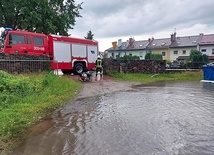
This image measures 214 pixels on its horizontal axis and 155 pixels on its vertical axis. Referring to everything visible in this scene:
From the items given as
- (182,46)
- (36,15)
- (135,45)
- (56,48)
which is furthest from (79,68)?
(135,45)

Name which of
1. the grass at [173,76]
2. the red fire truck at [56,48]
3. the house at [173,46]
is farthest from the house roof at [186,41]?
the red fire truck at [56,48]

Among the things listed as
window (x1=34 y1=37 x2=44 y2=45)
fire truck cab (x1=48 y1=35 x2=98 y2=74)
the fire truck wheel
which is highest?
window (x1=34 y1=37 x2=44 y2=45)

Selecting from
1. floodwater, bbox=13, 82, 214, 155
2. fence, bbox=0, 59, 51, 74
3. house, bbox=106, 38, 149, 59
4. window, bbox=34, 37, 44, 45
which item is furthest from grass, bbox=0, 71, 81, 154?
house, bbox=106, 38, 149, 59

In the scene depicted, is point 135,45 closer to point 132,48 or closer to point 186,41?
point 132,48

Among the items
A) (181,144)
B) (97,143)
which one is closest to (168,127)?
(181,144)

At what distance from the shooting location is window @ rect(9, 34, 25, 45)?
44.4 feet

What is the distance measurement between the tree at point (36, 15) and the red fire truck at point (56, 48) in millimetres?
6688

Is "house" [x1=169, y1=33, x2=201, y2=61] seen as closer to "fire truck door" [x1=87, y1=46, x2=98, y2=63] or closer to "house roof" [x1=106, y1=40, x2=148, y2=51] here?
"house roof" [x1=106, y1=40, x2=148, y2=51]

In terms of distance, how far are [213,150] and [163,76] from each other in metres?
17.0

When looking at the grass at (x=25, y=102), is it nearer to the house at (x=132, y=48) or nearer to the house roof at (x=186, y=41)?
the house roof at (x=186, y=41)

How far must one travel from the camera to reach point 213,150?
13.1 feet

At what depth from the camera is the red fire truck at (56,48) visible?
1362 cm

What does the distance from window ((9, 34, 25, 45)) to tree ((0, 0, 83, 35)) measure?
816 centimetres

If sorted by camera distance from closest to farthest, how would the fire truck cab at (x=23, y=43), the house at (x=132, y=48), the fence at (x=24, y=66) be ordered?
the fence at (x=24, y=66)
the fire truck cab at (x=23, y=43)
the house at (x=132, y=48)
